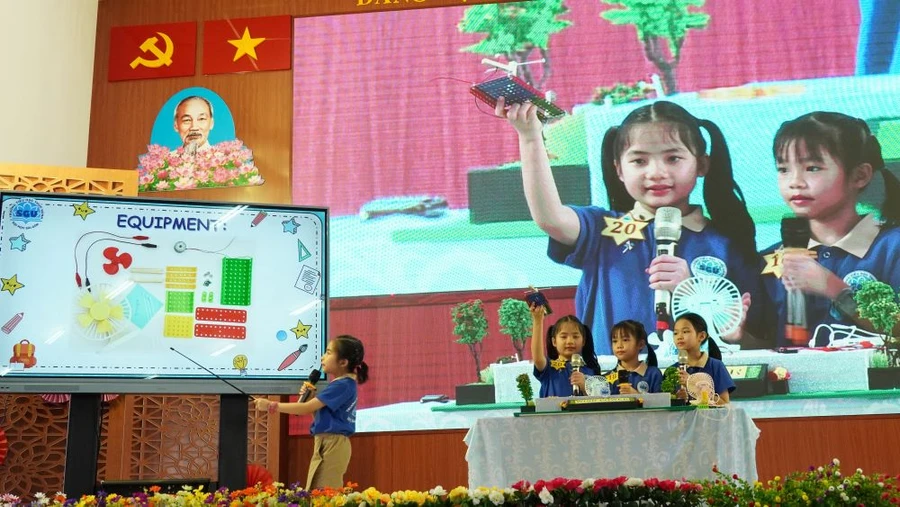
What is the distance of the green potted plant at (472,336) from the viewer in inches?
223

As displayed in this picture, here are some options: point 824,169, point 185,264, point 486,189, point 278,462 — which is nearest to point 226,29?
point 486,189

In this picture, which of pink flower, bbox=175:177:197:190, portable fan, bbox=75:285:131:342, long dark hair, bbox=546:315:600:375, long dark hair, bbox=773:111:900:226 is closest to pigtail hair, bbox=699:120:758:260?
long dark hair, bbox=773:111:900:226

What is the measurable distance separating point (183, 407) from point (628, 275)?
2938 millimetres

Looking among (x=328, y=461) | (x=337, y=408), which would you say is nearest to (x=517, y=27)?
(x=337, y=408)

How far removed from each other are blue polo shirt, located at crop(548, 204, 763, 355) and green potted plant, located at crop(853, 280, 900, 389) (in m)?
0.62

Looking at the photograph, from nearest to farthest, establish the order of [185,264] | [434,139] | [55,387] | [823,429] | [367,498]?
[367,498], [55,387], [185,264], [823,429], [434,139]

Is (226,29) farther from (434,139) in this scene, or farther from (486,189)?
(486,189)

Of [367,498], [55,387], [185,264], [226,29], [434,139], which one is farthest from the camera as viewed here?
[226,29]

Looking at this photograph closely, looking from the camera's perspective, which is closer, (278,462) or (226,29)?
(278,462)

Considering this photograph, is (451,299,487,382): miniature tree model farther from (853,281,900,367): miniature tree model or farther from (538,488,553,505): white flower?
(538,488,553,505): white flower

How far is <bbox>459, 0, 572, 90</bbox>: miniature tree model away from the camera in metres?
6.14

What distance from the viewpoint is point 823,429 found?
540 centimetres

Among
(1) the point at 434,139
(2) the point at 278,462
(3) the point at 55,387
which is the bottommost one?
(2) the point at 278,462

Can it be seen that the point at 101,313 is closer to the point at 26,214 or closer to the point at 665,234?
the point at 26,214
